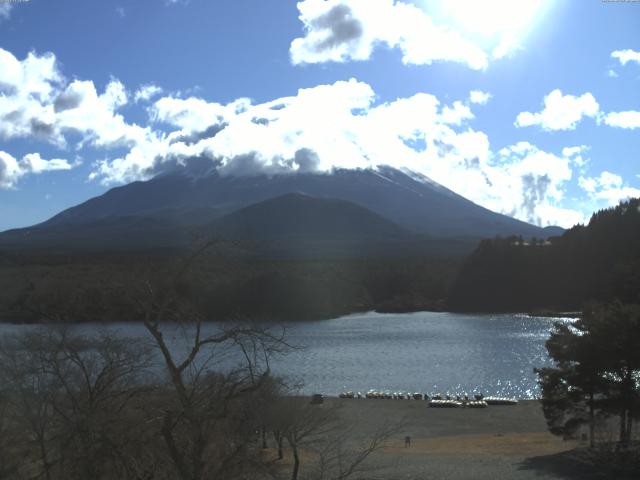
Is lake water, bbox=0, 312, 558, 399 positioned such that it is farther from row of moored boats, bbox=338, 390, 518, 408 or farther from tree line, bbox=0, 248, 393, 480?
tree line, bbox=0, 248, 393, 480

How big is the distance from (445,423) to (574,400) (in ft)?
37.4

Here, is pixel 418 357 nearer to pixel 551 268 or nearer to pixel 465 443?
pixel 465 443

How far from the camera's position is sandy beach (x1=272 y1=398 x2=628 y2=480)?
19.0 metres

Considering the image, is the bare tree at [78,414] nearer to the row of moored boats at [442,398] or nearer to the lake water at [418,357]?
the lake water at [418,357]

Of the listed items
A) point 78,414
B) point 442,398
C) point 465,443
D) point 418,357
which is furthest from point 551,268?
point 78,414

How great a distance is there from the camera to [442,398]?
37.6m

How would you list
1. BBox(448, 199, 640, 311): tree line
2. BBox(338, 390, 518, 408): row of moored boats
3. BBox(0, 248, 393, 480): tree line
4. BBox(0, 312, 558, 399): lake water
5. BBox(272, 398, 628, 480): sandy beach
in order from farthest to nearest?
1. BBox(448, 199, 640, 311): tree line
2. BBox(0, 312, 558, 399): lake water
3. BBox(338, 390, 518, 408): row of moored boats
4. BBox(272, 398, 628, 480): sandy beach
5. BBox(0, 248, 393, 480): tree line

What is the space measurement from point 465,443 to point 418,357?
96.8ft

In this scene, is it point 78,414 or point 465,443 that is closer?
point 78,414

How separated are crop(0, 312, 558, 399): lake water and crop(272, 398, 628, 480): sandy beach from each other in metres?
4.86

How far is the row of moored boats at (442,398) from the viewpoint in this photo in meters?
35.4

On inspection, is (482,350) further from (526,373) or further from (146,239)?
(146,239)

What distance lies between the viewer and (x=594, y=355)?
19.9 metres

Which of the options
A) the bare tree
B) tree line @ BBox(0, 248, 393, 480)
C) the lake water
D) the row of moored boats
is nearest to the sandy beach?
the row of moored boats
